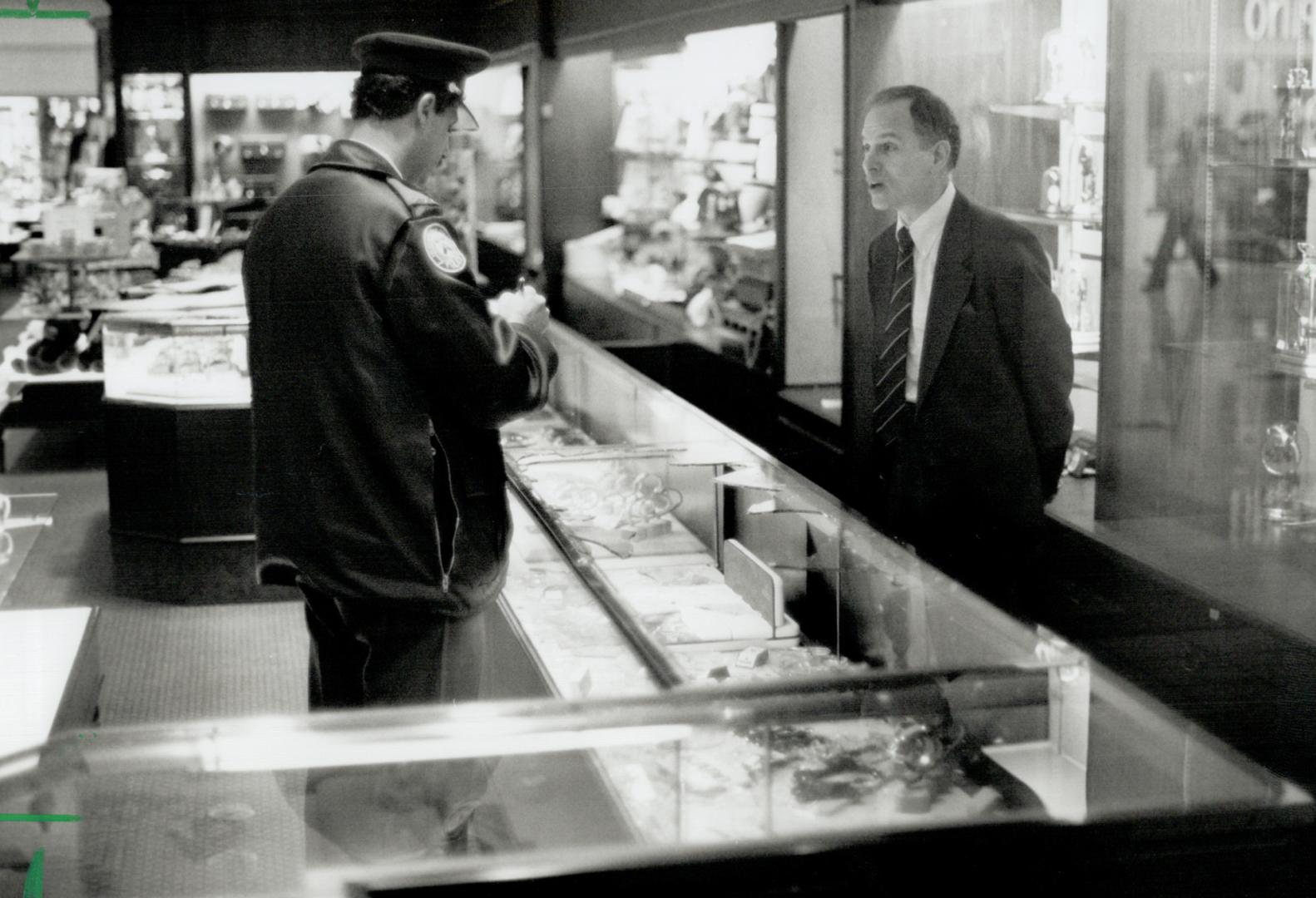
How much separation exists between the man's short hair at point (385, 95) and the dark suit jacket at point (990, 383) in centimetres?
133

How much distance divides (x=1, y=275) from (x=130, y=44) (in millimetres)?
3790

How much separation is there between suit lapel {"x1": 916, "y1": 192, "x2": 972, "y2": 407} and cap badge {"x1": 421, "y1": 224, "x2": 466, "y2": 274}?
1.35 m

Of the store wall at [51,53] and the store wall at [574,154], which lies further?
the store wall at [574,154]

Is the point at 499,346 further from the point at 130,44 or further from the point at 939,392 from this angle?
the point at 939,392

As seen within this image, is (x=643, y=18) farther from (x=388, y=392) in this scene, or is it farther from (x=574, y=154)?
(x=388, y=392)

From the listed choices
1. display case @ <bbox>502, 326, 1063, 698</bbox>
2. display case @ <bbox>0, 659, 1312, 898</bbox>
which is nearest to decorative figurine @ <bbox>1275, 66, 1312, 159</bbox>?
display case @ <bbox>502, 326, 1063, 698</bbox>

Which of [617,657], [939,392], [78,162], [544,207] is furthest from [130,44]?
[544,207]

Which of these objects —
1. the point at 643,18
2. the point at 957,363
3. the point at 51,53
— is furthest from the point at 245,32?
the point at 643,18

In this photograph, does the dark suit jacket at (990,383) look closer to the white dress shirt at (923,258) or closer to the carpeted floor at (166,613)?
the white dress shirt at (923,258)

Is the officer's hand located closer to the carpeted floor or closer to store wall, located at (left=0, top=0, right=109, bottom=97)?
store wall, located at (left=0, top=0, right=109, bottom=97)

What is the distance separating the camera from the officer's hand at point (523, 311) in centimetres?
215

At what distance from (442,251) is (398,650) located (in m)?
0.53

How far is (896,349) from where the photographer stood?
3297mm

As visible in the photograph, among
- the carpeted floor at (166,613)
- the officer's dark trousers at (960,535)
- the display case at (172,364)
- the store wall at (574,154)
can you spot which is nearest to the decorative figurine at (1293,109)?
the officer's dark trousers at (960,535)
